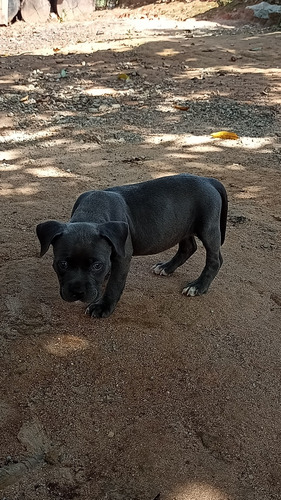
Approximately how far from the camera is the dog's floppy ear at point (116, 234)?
3752mm

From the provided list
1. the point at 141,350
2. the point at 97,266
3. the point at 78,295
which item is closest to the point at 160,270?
the point at 141,350

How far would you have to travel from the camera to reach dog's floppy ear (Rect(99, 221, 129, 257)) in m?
3.75

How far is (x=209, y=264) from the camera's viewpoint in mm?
4676

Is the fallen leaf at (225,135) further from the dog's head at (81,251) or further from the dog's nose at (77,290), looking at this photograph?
the dog's nose at (77,290)

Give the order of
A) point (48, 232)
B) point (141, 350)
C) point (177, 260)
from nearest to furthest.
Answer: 1. point (48, 232)
2. point (141, 350)
3. point (177, 260)

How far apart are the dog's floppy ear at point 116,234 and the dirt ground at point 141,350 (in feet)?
2.25

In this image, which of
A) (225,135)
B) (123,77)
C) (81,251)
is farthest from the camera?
(123,77)

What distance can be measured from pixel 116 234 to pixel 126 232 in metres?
0.09

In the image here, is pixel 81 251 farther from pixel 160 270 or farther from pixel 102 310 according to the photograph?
pixel 160 270

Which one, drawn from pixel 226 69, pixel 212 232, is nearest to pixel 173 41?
pixel 226 69

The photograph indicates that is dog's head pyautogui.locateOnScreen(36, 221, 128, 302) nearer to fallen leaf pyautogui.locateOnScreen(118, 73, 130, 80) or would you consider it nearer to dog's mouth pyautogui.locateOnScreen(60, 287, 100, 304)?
dog's mouth pyautogui.locateOnScreen(60, 287, 100, 304)

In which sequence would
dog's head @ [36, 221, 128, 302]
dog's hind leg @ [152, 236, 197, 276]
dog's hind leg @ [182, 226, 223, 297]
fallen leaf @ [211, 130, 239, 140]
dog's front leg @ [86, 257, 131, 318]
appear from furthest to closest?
fallen leaf @ [211, 130, 239, 140], dog's hind leg @ [152, 236, 197, 276], dog's hind leg @ [182, 226, 223, 297], dog's front leg @ [86, 257, 131, 318], dog's head @ [36, 221, 128, 302]

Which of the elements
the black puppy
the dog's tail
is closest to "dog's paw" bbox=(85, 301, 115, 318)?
the black puppy

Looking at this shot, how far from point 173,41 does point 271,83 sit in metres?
4.43
